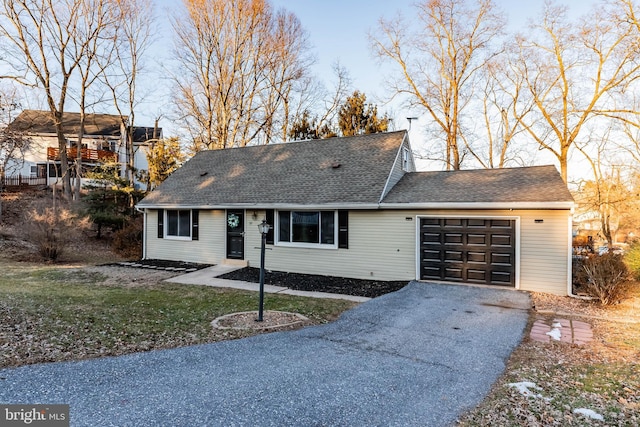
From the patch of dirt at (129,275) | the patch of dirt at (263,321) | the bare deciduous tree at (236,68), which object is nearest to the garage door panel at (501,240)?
the patch of dirt at (263,321)

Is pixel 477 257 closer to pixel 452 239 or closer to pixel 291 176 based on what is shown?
pixel 452 239

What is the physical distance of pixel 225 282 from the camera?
1025cm

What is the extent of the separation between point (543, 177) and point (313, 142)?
8496 mm

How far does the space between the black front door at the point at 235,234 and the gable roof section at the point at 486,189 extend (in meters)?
5.32

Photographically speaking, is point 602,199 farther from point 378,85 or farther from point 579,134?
point 378,85

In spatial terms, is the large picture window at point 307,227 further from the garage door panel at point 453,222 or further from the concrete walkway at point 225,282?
the garage door panel at point 453,222

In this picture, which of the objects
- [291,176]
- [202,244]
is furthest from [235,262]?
[291,176]

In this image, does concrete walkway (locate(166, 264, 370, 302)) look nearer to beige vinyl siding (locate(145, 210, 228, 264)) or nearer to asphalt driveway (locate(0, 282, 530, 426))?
beige vinyl siding (locate(145, 210, 228, 264))

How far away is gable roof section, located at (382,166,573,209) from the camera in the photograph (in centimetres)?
893

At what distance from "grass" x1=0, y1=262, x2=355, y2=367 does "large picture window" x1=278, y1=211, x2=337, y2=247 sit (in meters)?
3.39

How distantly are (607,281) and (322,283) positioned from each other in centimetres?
674

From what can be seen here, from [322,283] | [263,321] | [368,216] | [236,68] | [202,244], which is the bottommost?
[322,283]

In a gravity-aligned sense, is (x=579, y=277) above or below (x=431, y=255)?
below

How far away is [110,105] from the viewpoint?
2384 centimetres
